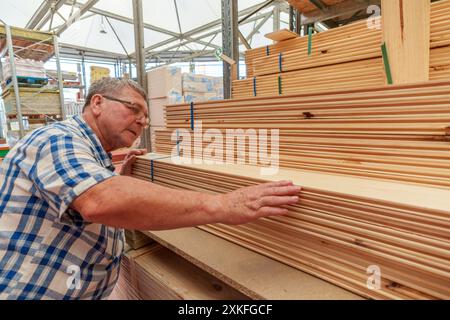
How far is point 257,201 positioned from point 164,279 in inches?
35.6

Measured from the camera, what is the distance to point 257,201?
3.26 feet

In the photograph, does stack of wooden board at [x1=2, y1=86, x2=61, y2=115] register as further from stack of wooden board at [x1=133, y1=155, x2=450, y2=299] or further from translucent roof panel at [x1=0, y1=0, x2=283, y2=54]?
stack of wooden board at [x1=133, y1=155, x2=450, y2=299]

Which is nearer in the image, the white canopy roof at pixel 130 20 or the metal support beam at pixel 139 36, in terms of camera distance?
the metal support beam at pixel 139 36

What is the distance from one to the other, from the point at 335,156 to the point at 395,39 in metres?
0.55

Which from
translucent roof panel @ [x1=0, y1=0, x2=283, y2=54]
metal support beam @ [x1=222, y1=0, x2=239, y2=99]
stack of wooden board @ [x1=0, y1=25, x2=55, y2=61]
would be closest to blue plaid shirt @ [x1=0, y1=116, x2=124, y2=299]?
metal support beam @ [x1=222, y1=0, x2=239, y2=99]

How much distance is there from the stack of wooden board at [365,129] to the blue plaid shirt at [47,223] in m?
0.85

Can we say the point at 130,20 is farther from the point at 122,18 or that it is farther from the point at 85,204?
the point at 85,204

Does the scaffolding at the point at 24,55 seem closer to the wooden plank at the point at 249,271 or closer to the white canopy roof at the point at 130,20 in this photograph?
the white canopy roof at the point at 130,20

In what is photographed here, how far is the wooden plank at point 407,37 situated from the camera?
1.09 m

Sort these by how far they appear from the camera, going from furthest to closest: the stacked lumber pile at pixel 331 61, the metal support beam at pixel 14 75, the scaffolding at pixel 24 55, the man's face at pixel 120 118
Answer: the scaffolding at pixel 24 55, the metal support beam at pixel 14 75, the stacked lumber pile at pixel 331 61, the man's face at pixel 120 118

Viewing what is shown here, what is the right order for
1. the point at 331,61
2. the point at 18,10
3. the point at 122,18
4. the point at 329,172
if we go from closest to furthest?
1. the point at 329,172
2. the point at 331,61
3. the point at 18,10
4. the point at 122,18

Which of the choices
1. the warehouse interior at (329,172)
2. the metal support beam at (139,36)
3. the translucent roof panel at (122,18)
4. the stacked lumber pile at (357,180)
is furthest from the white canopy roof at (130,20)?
the stacked lumber pile at (357,180)

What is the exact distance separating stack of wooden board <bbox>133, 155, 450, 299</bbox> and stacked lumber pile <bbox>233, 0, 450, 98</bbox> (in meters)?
0.88

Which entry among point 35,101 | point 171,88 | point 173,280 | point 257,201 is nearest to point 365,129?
point 257,201
